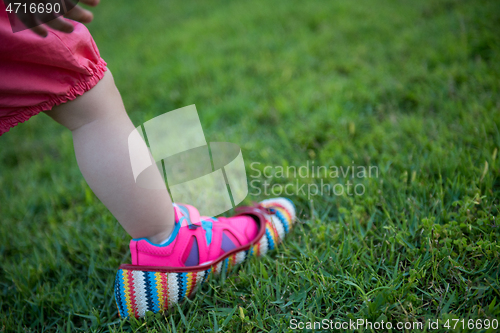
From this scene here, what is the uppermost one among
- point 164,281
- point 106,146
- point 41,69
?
point 41,69

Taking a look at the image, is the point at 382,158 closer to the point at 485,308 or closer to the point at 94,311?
the point at 485,308

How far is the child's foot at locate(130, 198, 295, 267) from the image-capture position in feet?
3.29

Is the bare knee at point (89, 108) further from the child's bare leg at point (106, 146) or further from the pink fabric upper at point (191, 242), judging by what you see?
the pink fabric upper at point (191, 242)

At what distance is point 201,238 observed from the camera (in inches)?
42.7

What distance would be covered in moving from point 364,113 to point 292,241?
109 cm

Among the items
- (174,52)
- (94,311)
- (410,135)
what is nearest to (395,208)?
(410,135)

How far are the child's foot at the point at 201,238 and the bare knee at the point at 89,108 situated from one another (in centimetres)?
37

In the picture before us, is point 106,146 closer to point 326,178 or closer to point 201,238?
point 201,238

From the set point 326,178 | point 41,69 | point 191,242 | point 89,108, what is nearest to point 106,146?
point 89,108

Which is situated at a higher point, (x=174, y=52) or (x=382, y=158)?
(x=174, y=52)

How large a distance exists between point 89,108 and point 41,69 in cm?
13

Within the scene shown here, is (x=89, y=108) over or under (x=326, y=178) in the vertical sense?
over

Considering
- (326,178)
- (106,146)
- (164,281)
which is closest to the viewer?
(106,146)

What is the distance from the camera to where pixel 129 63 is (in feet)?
11.1
